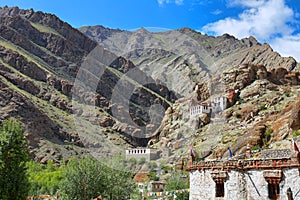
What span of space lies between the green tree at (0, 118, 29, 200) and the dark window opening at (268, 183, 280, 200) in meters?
18.9

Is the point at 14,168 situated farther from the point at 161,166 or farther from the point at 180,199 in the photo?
the point at 161,166

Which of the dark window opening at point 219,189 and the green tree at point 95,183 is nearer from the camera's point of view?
the dark window opening at point 219,189

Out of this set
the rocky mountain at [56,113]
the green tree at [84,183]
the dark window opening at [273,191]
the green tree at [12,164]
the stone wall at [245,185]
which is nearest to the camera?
the stone wall at [245,185]

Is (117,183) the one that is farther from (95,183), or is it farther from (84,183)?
(84,183)

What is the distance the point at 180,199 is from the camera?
4494 centimetres

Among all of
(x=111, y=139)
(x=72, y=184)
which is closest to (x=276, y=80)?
(x=111, y=139)

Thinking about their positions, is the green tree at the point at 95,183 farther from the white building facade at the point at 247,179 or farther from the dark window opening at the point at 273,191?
the dark window opening at the point at 273,191

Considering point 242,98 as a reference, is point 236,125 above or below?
below

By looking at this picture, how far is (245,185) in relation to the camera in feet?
64.5

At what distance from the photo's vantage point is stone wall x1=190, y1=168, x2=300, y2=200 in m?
17.7

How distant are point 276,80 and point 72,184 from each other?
375 ft

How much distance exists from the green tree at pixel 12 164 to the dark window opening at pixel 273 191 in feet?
62.0

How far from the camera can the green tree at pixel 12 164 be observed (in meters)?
26.0

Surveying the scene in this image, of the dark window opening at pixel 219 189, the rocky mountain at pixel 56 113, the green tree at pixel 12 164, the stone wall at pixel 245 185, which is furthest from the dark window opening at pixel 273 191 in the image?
the rocky mountain at pixel 56 113
